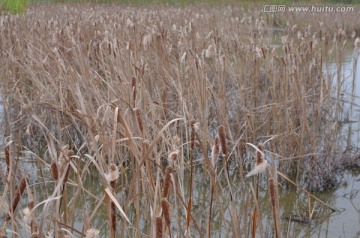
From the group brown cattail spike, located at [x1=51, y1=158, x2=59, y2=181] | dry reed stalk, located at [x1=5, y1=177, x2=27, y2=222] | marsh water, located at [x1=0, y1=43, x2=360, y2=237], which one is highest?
brown cattail spike, located at [x1=51, y1=158, x2=59, y2=181]

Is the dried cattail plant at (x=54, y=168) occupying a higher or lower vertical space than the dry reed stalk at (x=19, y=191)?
higher

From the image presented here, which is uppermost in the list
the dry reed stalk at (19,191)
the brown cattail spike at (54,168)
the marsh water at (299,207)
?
the brown cattail spike at (54,168)

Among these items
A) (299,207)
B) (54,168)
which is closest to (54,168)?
(54,168)

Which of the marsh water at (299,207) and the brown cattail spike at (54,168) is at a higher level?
the brown cattail spike at (54,168)

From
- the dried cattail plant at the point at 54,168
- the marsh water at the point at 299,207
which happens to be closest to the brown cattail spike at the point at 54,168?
the dried cattail plant at the point at 54,168

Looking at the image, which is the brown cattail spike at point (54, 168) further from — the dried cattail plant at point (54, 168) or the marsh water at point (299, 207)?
the marsh water at point (299, 207)

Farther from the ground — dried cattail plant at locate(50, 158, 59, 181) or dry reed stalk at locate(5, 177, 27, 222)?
dried cattail plant at locate(50, 158, 59, 181)

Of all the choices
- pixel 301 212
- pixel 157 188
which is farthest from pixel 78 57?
pixel 157 188

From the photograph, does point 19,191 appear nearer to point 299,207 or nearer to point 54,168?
point 54,168

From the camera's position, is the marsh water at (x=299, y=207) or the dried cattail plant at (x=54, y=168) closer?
the dried cattail plant at (x=54, y=168)

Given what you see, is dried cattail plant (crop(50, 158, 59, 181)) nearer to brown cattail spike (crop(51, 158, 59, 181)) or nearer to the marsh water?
brown cattail spike (crop(51, 158, 59, 181))

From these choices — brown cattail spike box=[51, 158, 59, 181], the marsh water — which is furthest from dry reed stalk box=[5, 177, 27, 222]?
the marsh water

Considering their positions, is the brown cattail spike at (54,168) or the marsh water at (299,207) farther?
the marsh water at (299,207)

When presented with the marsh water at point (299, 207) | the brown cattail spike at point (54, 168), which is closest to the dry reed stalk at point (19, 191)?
the brown cattail spike at point (54, 168)
